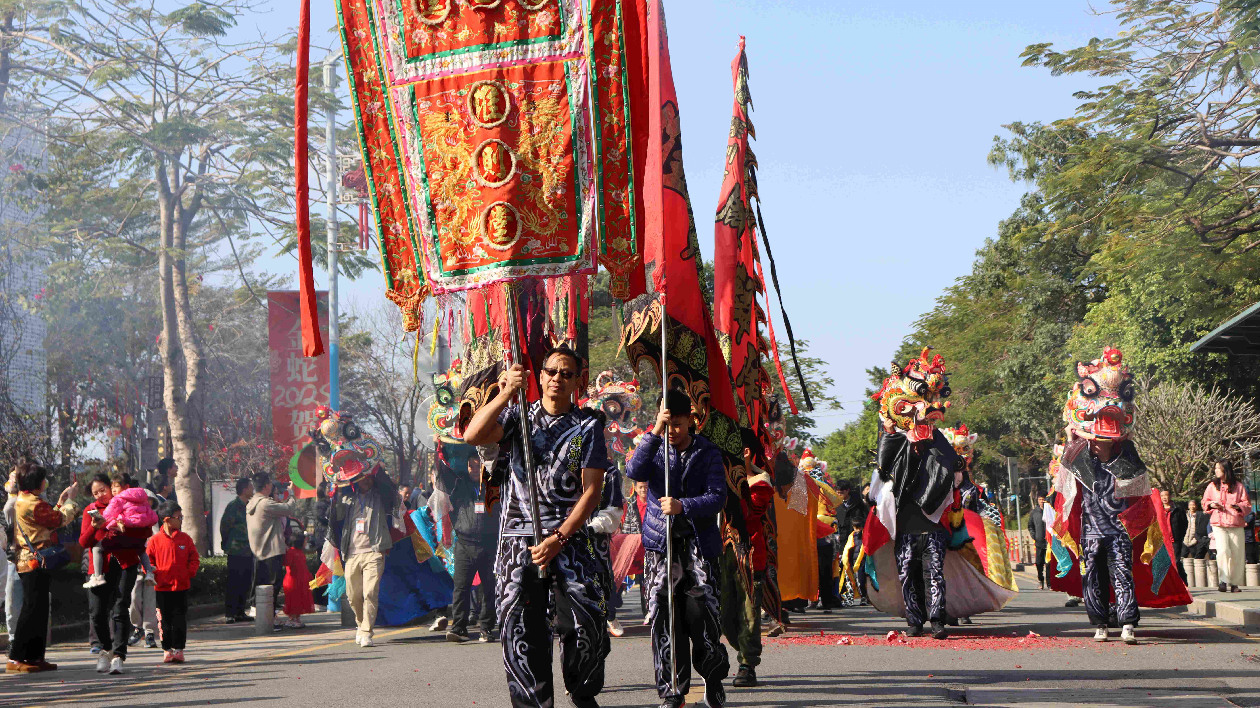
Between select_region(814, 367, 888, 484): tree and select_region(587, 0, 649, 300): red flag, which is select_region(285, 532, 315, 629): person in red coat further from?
select_region(814, 367, 888, 484): tree

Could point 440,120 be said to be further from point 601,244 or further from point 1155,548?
point 1155,548

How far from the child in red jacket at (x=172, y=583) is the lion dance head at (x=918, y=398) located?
252 inches

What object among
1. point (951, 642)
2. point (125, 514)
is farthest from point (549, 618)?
point (951, 642)

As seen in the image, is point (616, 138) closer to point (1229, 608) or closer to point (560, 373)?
point (560, 373)

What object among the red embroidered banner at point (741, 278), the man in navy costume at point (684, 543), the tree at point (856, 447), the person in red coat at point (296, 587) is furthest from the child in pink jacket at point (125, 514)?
the tree at point (856, 447)

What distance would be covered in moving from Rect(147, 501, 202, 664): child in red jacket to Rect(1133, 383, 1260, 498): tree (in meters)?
16.3

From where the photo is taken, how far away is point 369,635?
13.0 meters

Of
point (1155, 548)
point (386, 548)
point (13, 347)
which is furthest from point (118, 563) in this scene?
point (13, 347)

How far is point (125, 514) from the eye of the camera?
1123cm

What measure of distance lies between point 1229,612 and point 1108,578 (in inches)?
119

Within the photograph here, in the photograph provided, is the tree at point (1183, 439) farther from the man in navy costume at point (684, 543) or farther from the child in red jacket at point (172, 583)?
the man in navy costume at point (684, 543)

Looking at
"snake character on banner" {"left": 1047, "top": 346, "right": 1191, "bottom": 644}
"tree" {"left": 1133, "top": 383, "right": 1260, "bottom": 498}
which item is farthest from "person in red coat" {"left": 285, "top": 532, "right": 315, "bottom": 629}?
"tree" {"left": 1133, "top": 383, "right": 1260, "bottom": 498}

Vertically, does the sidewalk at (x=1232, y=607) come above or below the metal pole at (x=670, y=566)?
below

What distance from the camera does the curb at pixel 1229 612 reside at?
13.0 metres
